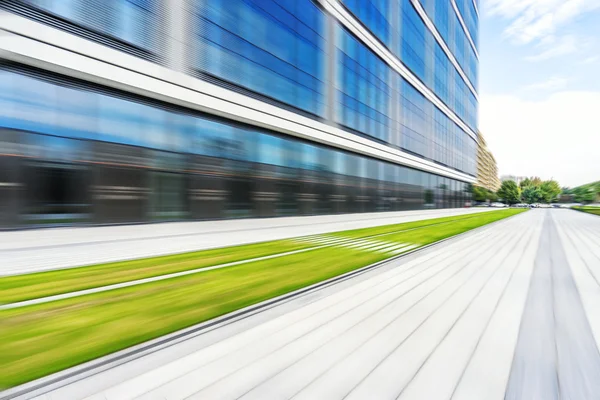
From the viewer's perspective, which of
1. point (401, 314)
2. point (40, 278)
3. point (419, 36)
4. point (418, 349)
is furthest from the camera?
point (419, 36)

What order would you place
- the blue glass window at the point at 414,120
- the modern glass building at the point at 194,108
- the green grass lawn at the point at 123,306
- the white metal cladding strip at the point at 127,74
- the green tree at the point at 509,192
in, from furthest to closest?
the green tree at the point at 509,192 < the blue glass window at the point at 414,120 < the modern glass building at the point at 194,108 < the white metal cladding strip at the point at 127,74 < the green grass lawn at the point at 123,306

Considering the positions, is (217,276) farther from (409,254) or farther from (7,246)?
(7,246)

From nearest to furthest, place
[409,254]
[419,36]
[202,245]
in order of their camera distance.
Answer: [409,254] < [202,245] < [419,36]

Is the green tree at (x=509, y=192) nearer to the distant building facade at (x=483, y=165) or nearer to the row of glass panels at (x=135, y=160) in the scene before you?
the distant building facade at (x=483, y=165)

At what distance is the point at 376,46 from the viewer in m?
28.7

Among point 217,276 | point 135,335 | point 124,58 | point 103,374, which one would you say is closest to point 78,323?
point 135,335

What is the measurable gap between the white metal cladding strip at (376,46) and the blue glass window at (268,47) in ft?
6.09

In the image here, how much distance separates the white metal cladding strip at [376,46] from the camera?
2336cm

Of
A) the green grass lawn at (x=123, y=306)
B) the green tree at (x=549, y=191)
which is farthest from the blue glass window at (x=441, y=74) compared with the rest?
the green tree at (x=549, y=191)

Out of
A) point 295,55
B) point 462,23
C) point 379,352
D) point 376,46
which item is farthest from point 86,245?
point 462,23

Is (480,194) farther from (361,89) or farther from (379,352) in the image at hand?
(379,352)

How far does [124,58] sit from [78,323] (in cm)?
1228

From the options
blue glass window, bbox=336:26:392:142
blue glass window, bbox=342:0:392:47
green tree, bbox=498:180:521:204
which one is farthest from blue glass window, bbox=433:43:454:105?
green tree, bbox=498:180:521:204

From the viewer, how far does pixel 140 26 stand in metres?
12.8
